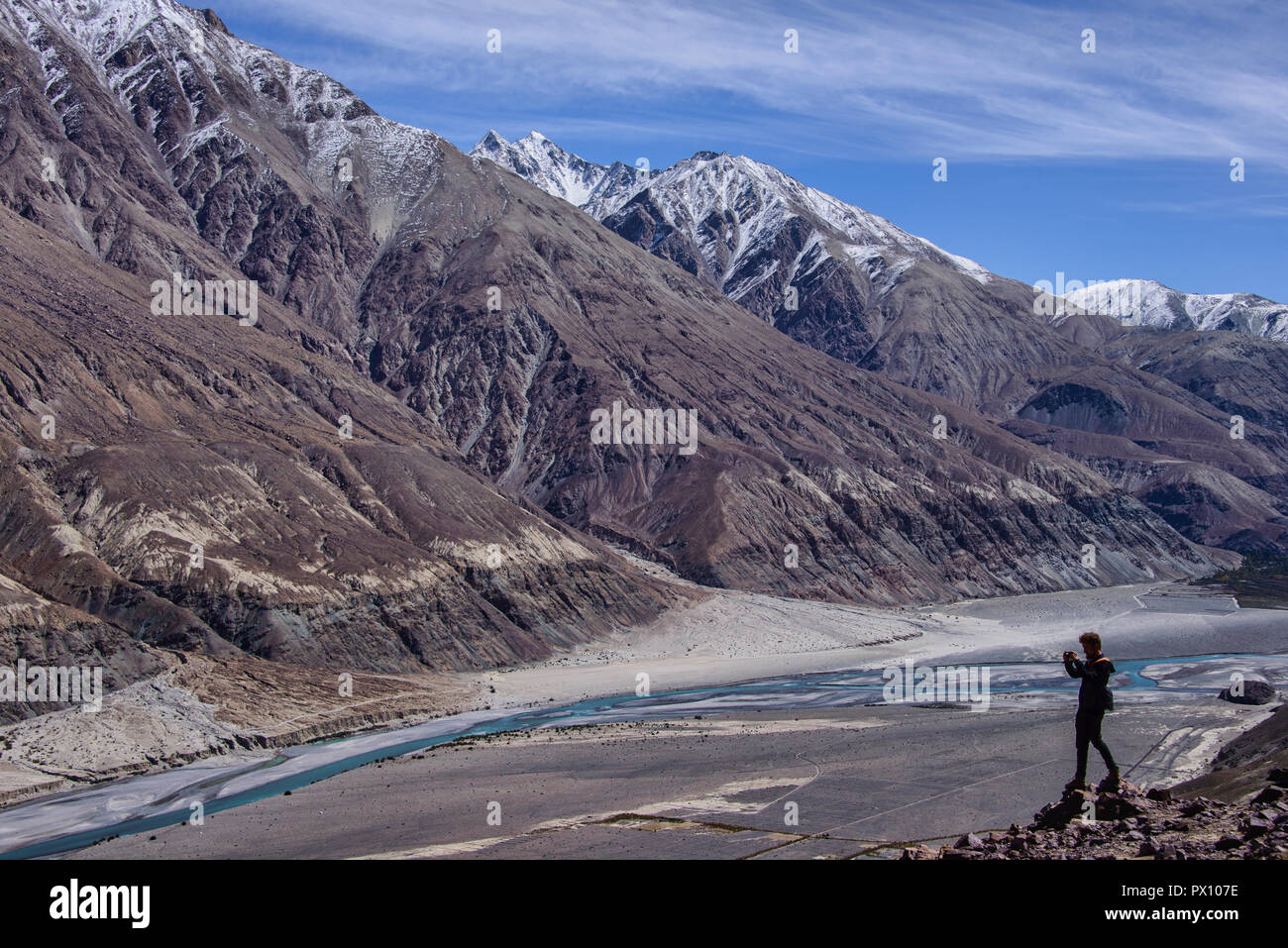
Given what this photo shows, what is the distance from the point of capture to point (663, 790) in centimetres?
4262

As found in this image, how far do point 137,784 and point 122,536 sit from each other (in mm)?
33761

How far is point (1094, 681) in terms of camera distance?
1623cm

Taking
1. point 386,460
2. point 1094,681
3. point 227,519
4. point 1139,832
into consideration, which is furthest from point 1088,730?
point 386,460

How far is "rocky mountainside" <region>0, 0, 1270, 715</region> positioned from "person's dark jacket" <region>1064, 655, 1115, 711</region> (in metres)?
64.1

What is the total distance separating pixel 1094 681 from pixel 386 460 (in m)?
106

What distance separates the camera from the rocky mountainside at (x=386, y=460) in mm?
87000

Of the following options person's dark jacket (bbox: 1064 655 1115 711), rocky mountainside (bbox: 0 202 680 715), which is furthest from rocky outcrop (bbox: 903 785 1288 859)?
rocky mountainside (bbox: 0 202 680 715)

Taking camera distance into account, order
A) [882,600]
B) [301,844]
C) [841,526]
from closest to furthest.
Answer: [301,844], [882,600], [841,526]

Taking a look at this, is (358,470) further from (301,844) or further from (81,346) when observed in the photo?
(301,844)

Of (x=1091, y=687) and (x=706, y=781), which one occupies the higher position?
(x=1091, y=687)

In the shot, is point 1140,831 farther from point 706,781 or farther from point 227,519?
point 227,519

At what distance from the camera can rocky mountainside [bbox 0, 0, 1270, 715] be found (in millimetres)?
87000

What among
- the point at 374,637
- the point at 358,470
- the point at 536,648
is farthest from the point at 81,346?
the point at 536,648

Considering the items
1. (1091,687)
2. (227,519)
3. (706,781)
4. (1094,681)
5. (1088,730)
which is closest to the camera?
(1094,681)
